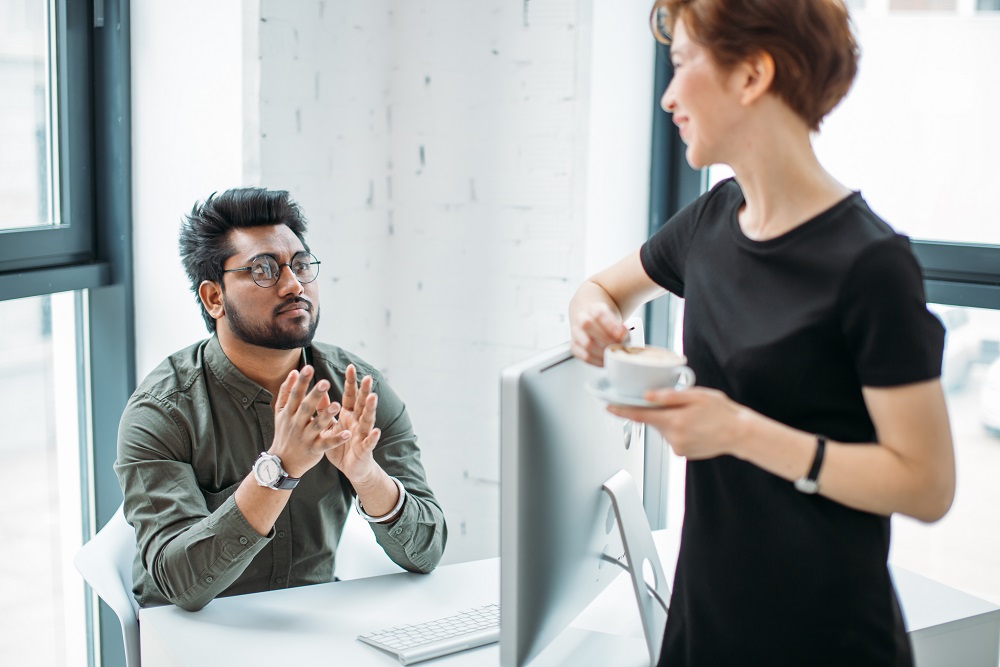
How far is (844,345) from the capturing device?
1047mm

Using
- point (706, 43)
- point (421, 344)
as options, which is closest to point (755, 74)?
point (706, 43)

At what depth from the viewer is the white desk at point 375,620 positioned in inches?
56.0

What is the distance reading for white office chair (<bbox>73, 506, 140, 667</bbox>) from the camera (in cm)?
163

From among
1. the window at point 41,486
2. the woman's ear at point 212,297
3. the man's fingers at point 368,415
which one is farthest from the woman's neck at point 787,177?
the window at point 41,486

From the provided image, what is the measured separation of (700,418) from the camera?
100 centimetres

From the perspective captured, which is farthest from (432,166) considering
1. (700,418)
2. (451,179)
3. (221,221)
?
(700,418)

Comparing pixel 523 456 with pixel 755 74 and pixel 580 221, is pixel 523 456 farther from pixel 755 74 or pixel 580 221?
pixel 580 221

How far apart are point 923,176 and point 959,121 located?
140 millimetres

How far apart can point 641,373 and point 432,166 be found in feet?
5.58

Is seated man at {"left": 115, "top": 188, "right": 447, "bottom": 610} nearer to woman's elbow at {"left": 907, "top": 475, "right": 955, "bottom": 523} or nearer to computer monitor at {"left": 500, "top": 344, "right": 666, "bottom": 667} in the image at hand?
computer monitor at {"left": 500, "top": 344, "right": 666, "bottom": 667}

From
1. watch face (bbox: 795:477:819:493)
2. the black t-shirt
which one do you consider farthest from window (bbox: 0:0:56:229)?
watch face (bbox: 795:477:819:493)

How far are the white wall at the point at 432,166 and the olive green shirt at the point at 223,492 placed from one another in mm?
519

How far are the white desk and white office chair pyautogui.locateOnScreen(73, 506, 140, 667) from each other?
4.1 inches

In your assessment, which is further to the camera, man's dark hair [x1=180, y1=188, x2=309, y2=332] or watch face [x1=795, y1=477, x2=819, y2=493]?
man's dark hair [x1=180, y1=188, x2=309, y2=332]
